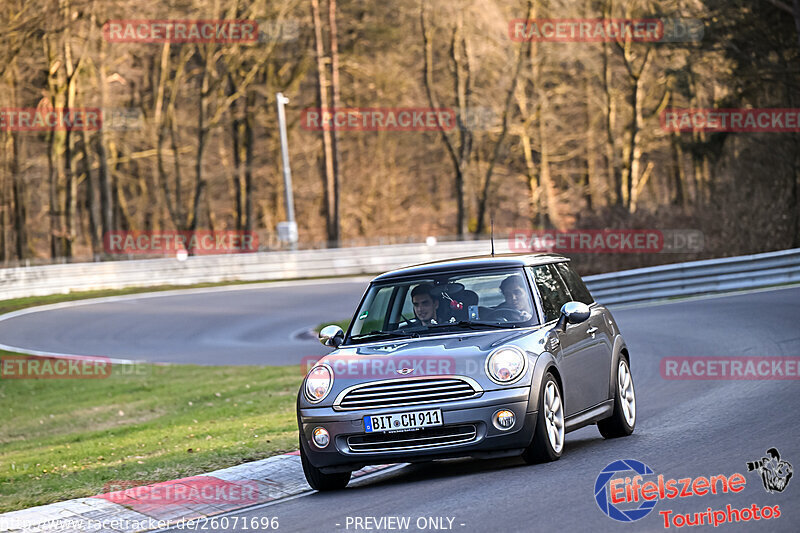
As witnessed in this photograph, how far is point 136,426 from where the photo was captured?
14.7m

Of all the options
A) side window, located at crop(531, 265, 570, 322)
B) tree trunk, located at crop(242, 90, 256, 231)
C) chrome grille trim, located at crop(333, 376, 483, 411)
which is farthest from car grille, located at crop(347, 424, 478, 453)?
tree trunk, located at crop(242, 90, 256, 231)

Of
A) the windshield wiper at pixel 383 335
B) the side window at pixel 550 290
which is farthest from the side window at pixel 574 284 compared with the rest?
the windshield wiper at pixel 383 335

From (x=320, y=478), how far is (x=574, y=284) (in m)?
3.15

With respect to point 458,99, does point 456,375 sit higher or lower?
lower

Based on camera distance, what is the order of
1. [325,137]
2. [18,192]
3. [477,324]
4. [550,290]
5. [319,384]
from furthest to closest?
[325,137]
[18,192]
[550,290]
[477,324]
[319,384]

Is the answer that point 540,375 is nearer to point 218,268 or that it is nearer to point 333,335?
point 333,335

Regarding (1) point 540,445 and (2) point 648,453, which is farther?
(2) point 648,453

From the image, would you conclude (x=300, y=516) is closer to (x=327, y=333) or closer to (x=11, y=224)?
(x=327, y=333)

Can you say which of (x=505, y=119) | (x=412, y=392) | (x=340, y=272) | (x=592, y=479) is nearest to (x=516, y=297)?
(x=412, y=392)

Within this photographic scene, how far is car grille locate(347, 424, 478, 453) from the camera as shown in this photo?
25.3 feet

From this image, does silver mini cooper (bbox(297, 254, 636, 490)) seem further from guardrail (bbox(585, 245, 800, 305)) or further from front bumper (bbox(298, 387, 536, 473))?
guardrail (bbox(585, 245, 800, 305))

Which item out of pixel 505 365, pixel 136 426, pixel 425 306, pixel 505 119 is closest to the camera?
pixel 505 365

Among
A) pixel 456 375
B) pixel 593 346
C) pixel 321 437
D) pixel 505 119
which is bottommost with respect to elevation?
pixel 321 437

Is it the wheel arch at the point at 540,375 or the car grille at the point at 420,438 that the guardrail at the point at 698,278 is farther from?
the car grille at the point at 420,438
